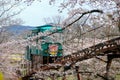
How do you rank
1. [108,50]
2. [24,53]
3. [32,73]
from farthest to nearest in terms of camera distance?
1. [24,53]
2. [32,73]
3. [108,50]

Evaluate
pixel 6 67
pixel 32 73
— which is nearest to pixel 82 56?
pixel 32 73

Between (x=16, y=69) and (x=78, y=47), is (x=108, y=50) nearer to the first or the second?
(x=78, y=47)

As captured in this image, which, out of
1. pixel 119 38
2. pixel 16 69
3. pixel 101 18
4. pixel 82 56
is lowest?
pixel 16 69

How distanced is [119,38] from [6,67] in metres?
7.28

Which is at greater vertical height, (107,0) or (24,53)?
(107,0)

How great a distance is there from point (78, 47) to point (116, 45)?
3259 mm

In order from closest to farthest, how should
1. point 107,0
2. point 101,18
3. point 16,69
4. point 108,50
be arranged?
point 107,0 < point 101,18 < point 108,50 < point 16,69

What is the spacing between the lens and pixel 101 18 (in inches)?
322

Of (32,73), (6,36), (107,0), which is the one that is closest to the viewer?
(107,0)

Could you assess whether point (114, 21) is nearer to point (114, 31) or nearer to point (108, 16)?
point (108, 16)

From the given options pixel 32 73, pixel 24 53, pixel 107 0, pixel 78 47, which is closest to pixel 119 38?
pixel 107 0

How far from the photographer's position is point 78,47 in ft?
38.1

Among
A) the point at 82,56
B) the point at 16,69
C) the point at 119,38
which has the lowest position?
the point at 16,69

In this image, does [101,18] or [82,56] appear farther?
[82,56]
